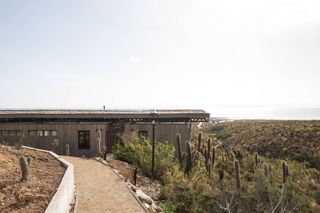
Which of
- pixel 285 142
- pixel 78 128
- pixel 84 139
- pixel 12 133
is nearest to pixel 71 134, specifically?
pixel 78 128

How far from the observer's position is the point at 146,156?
75.4 feet

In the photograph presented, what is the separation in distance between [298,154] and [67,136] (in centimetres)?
2880

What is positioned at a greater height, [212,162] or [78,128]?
[78,128]

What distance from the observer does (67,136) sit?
30.4m

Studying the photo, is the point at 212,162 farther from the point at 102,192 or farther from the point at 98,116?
the point at 102,192

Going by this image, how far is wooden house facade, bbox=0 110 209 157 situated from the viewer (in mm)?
30297

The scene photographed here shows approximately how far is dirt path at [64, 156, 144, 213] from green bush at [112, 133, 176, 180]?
2992mm

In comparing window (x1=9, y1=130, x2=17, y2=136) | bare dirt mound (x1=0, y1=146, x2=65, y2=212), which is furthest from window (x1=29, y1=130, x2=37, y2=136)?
bare dirt mound (x1=0, y1=146, x2=65, y2=212)

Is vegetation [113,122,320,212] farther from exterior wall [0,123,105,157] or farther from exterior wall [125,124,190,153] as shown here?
exterior wall [0,123,105,157]

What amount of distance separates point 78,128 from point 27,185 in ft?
60.5

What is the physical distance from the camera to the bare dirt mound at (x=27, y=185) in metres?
10.2

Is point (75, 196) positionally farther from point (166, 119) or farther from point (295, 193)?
point (166, 119)

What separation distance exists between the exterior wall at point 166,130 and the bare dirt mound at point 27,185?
43.1 feet

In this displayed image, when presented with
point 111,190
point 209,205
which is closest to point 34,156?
point 111,190
